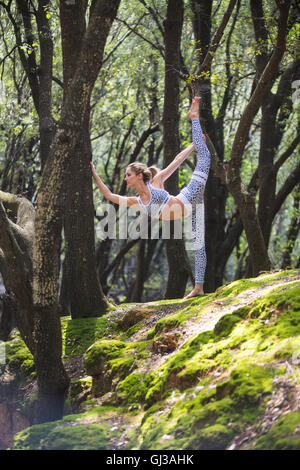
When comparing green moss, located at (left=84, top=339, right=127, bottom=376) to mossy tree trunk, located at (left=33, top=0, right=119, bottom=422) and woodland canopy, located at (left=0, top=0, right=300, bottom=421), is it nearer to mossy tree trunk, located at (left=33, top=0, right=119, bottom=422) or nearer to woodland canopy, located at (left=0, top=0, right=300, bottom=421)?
woodland canopy, located at (left=0, top=0, right=300, bottom=421)

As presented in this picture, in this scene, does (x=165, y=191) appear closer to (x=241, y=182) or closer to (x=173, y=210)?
(x=173, y=210)

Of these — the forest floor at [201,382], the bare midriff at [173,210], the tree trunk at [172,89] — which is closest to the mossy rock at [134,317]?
the forest floor at [201,382]

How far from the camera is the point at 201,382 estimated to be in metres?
5.29

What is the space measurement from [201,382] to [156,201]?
3202 millimetres

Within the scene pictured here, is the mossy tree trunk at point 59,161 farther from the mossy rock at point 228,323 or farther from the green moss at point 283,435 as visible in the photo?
the green moss at point 283,435

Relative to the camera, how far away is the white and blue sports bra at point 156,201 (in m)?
7.78

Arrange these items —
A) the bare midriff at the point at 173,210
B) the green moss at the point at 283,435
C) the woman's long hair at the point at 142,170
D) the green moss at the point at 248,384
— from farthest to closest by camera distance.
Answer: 1. the bare midriff at the point at 173,210
2. the woman's long hair at the point at 142,170
3. the green moss at the point at 248,384
4. the green moss at the point at 283,435

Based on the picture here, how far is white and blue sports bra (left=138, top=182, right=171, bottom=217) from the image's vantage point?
7777 millimetres

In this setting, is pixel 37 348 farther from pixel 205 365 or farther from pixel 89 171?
pixel 89 171

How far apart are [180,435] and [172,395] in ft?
2.64

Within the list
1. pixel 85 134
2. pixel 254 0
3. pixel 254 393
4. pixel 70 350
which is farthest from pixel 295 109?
pixel 254 393

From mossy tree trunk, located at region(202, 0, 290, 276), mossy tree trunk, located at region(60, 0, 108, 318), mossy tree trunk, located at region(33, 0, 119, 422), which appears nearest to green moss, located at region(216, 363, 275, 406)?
mossy tree trunk, located at region(33, 0, 119, 422)

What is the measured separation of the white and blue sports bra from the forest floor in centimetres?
151

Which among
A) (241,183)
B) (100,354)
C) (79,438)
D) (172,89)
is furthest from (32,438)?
(172,89)
